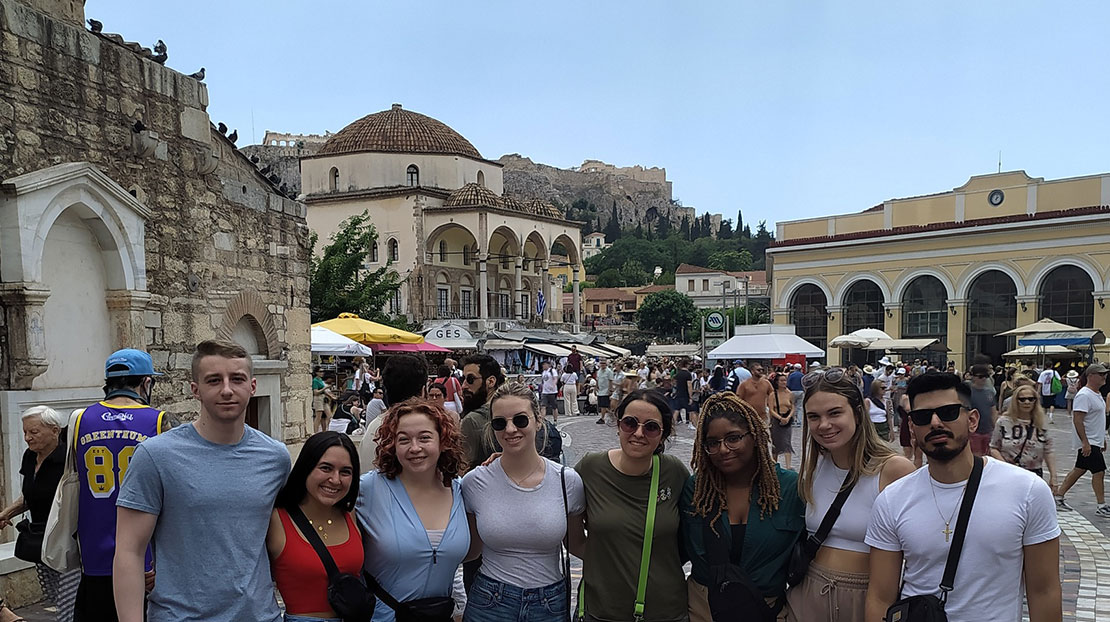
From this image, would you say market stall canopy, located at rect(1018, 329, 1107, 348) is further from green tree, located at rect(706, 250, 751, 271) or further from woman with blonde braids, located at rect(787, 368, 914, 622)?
green tree, located at rect(706, 250, 751, 271)

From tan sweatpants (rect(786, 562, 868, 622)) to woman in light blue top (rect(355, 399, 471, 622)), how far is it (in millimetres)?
1358

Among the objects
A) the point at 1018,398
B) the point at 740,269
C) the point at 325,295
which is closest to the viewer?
the point at 1018,398

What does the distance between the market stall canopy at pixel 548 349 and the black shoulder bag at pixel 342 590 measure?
1127 inches

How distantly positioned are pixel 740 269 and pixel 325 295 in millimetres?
91958

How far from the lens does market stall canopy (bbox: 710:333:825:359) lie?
19.0 meters

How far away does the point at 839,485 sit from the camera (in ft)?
10.2

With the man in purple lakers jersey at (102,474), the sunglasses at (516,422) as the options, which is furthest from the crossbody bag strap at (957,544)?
the man in purple lakers jersey at (102,474)

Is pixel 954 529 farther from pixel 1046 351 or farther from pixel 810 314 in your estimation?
pixel 810 314

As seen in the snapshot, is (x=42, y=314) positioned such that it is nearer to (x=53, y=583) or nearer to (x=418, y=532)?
(x=53, y=583)

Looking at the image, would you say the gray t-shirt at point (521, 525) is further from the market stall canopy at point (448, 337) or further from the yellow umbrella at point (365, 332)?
the market stall canopy at point (448, 337)

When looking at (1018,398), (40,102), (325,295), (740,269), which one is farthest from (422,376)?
(740,269)

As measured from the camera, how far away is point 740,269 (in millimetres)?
109438

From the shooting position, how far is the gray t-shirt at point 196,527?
2621 millimetres

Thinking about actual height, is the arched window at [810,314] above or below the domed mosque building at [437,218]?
below
